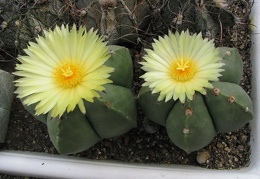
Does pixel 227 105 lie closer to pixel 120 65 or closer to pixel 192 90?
pixel 192 90

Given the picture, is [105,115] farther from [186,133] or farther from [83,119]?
[186,133]

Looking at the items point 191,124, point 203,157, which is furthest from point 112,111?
point 203,157

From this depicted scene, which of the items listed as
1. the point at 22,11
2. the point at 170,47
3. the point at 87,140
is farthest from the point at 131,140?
the point at 22,11

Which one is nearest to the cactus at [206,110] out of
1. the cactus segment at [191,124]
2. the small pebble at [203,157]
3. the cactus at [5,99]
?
the cactus segment at [191,124]

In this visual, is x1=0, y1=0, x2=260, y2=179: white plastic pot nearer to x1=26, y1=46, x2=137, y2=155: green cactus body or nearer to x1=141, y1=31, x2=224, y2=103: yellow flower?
x1=26, y1=46, x2=137, y2=155: green cactus body

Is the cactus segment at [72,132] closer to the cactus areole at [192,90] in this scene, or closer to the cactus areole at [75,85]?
the cactus areole at [75,85]
